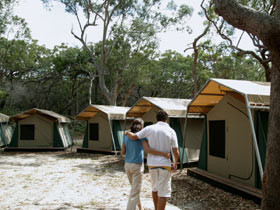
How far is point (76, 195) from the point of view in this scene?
5.30 meters

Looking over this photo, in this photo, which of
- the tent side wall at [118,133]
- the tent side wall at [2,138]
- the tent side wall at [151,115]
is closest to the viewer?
the tent side wall at [151,115]

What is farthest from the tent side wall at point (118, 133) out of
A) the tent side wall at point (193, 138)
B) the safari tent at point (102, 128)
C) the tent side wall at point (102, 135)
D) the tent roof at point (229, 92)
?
the tent roof at point (229, 92)

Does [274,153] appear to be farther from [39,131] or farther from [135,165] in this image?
[39,131]

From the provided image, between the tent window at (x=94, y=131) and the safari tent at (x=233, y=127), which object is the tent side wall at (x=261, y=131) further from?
the tent window at (x=94, y=131)

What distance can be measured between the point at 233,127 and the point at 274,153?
3.17m

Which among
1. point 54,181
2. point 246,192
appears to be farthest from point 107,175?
point 246,192

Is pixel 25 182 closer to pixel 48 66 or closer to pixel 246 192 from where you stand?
pixel 246 192

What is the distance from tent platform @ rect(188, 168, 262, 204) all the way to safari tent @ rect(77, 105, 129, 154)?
489 centimetres

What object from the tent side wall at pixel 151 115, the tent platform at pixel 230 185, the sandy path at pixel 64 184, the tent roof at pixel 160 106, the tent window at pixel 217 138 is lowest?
the sandy path at pixel 64 184

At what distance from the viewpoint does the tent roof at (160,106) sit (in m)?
8.06

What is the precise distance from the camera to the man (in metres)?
3.38

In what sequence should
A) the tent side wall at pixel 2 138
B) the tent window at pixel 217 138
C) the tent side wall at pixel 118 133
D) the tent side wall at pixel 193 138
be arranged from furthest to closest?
1. the tent side wall at pixel 2 138
2. the tent side wall at pixel 118 133
3. the tent side wall at pixel 193 138
4. the tent window at pixel 217 138

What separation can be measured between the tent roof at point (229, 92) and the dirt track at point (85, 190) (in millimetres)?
1782

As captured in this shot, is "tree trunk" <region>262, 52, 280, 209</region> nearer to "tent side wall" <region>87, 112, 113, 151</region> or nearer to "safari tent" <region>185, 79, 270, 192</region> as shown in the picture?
"safari tent" <region>185, 79, 270, 192</region>
